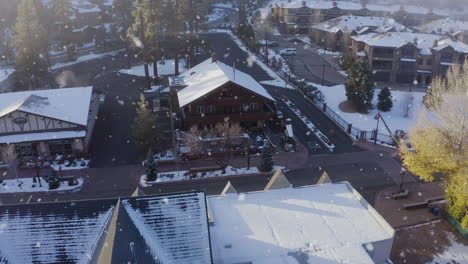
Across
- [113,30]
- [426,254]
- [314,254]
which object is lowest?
[426,254]

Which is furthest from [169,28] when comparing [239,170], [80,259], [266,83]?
[80,259]

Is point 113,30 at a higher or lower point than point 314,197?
higher

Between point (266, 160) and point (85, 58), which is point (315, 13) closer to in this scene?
Answer: point (85, 58)

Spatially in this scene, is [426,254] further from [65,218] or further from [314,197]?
[65,218]

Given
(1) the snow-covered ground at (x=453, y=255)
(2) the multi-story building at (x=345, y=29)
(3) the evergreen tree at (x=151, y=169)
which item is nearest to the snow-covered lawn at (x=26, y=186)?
(3) the evergreen tree at (x=151, y=169)

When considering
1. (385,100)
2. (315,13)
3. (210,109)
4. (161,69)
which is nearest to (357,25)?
(315,13)

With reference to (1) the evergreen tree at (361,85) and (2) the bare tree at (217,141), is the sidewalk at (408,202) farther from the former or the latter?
(1) the evergreen tree at (361,85)
